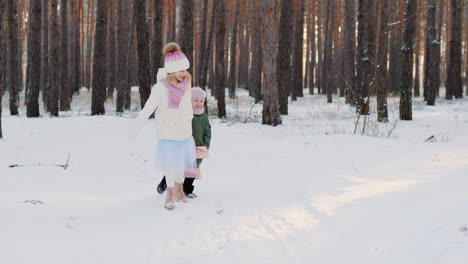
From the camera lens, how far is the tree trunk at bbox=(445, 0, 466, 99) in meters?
Result: 20.4

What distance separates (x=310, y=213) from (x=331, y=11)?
24986 millimetres

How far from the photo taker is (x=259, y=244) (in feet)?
12.8

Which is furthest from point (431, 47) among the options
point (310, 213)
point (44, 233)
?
point (44, 233)

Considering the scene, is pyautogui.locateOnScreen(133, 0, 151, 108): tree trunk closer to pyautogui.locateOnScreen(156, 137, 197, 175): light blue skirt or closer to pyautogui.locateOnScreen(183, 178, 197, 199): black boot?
pyautogui.locateOnScreen(183, 178, 197, 199): black boot

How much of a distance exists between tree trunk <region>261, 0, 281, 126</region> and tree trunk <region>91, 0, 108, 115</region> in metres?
5.88

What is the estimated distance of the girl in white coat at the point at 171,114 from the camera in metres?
4.84

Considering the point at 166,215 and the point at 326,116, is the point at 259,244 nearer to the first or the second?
the point at 166,215

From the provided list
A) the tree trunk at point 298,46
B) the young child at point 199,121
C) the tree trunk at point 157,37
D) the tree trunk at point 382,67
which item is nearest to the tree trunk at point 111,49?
the tree trunk at point 298,46

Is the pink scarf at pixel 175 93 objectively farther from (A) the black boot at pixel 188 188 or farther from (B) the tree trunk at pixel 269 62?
(B) the tree trunk at pixel 269 62

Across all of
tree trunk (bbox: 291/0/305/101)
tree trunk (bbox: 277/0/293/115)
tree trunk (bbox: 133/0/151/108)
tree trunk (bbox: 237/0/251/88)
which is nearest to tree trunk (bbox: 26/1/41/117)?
tree trunk (bbox: 133/0/151/108)

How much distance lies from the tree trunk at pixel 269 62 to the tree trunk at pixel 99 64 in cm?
588

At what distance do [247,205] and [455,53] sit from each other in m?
19.4

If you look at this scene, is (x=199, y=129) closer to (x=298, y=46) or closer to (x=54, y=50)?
(x=54, y=50)

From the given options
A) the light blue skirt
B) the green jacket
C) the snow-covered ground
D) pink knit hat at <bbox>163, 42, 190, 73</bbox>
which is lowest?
the snow-covered ground
